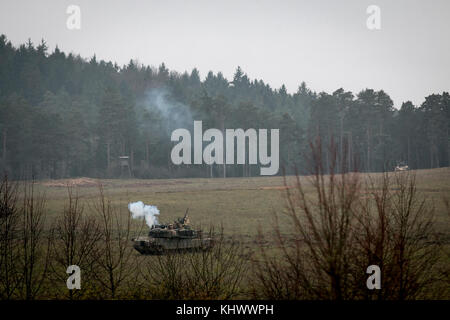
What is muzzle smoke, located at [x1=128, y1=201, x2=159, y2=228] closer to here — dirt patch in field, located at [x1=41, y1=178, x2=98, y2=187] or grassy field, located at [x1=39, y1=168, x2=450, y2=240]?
grassy field, located at [x1=39, y1=168, x2=450, y2=240]

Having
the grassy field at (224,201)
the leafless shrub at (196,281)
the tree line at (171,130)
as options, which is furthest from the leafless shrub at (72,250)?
the tree line at (171,130)

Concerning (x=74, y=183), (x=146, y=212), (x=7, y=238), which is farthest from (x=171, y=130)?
(x=7, y=238)

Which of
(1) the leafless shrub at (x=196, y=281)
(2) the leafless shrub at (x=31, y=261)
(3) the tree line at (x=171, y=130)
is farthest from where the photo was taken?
(3) the tree line at (x=171, y=130)

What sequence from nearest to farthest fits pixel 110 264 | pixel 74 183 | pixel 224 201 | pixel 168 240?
pixel 110 264, pixel 168 240, pixel 224 201, pixel 74 183

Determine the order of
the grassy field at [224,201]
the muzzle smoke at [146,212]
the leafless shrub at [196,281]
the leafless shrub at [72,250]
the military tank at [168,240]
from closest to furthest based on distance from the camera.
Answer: the leafless shrub at [196,281]
the leafless shrub at [72,250]
the military tank at [168,240]
the muzzle smoke at [146,212]
the grassy field at [224,201]

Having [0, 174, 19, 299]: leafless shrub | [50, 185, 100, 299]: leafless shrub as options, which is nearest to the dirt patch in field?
[50, 185, 100, 299]: leafless shrub

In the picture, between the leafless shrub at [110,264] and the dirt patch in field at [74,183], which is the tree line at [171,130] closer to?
the dirt patch in field at [74,183]

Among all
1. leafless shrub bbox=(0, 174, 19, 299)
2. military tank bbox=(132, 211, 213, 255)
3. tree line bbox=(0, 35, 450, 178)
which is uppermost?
tree line bbox=(0, 35, 450, 178)

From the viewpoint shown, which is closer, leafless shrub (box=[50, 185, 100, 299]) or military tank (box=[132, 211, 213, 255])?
leafless shrub (box=[50, 185, 100, 299])

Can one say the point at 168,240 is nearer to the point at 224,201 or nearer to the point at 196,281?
the point at 196,281

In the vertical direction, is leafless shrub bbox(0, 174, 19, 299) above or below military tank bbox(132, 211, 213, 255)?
above

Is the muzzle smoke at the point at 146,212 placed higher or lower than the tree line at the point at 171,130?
lower

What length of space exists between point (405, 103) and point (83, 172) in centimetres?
6380

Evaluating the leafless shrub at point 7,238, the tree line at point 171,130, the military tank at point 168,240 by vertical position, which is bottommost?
the military tank at point 168,240
